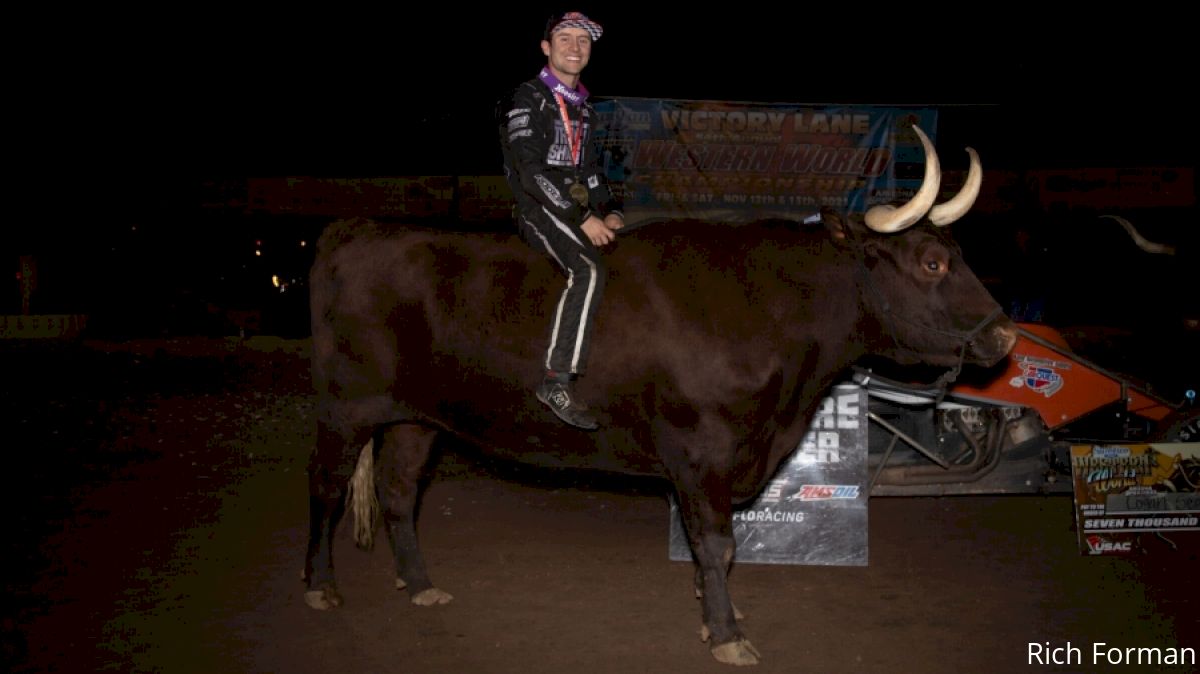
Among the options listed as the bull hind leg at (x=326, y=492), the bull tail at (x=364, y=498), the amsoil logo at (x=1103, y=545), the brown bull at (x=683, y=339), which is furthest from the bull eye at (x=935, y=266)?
the bull tail at (x=364, y=498)

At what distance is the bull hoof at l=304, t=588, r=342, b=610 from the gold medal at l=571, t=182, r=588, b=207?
275 centimetres

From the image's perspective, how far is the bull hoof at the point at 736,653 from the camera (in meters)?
5.05

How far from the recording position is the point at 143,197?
830 inches

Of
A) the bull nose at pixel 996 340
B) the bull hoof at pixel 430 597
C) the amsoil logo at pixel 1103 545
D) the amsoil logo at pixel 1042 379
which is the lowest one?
the bull hoof at pixel 430 597

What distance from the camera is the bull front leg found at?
204 inches

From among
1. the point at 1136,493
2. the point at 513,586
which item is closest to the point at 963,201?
the point at 1136,493

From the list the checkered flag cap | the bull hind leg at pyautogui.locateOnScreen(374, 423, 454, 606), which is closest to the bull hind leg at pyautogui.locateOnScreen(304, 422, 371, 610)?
the bull hind leg at pyautogui.locateOnScreen(374, 423, 454, 606)

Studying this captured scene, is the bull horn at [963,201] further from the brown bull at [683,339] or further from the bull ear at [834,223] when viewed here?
the bull ear at [834,223]

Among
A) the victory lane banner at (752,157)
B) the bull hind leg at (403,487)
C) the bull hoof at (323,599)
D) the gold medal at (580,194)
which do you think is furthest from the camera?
the victory lane banner at (752,157)

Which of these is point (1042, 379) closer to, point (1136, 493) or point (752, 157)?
point (1136, 493)

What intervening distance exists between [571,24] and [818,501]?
3.45 m

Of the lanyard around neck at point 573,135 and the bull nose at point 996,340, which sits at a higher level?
the lanyard around neck at point 573,135

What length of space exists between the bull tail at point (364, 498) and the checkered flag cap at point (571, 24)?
2.84m

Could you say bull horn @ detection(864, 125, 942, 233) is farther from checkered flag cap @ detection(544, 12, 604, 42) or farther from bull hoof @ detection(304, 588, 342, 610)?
bull hoof @ detection(304, 588, 342, 610)
